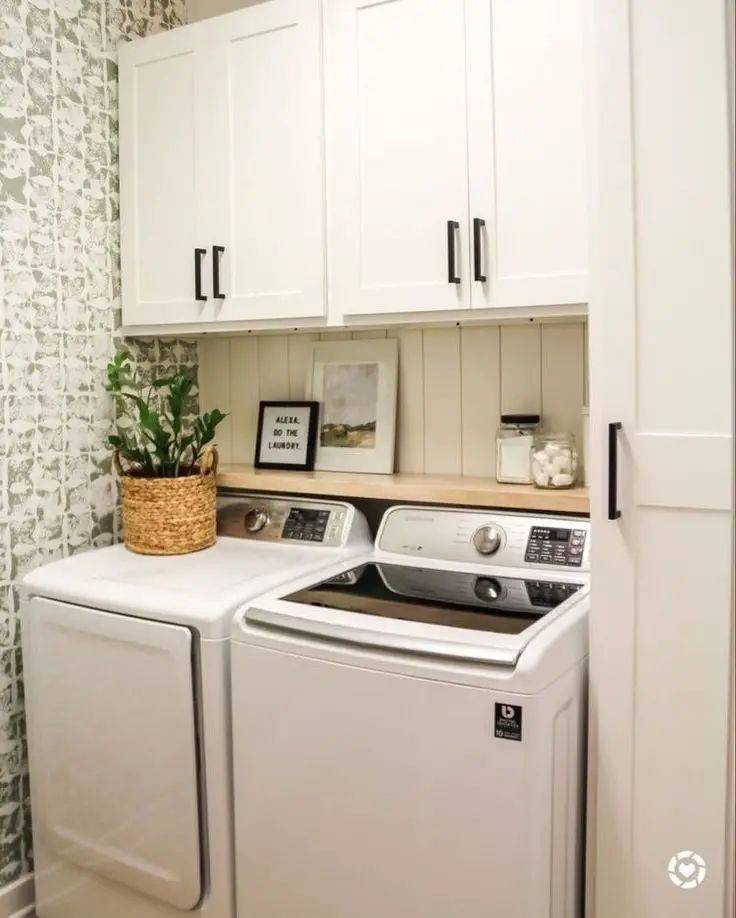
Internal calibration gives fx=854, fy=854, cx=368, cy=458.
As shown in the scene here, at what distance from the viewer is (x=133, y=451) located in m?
2.25

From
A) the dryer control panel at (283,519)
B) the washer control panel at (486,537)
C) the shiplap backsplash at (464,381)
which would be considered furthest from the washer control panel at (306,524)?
the shiplap backsplash at (464,381)

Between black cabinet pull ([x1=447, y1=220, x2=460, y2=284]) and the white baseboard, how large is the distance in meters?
1.84

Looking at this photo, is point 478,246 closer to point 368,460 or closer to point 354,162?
point 354,162

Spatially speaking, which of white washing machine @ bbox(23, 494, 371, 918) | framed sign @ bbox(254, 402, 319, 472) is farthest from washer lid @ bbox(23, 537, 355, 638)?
framed sign @ bbox(254, 402, 319, 472)

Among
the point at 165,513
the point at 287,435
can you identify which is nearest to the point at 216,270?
the point at 287,435

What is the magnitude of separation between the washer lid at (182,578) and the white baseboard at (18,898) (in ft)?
2.53

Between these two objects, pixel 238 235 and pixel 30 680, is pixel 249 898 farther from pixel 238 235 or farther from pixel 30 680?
pixel 238 235

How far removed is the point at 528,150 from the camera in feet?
5.92

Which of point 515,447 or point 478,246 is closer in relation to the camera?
point 478,246

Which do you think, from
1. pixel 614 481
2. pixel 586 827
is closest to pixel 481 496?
pixel 614 481

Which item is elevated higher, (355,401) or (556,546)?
(355,401)

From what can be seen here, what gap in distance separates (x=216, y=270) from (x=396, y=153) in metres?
0.57

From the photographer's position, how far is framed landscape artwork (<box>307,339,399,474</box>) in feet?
7.78

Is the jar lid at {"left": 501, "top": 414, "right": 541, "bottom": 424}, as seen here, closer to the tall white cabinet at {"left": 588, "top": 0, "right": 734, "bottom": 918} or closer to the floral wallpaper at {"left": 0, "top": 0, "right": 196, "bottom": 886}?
the tall white cabinet at {"left": 588, "top": 0, "right": 734, "bottom": 918}
